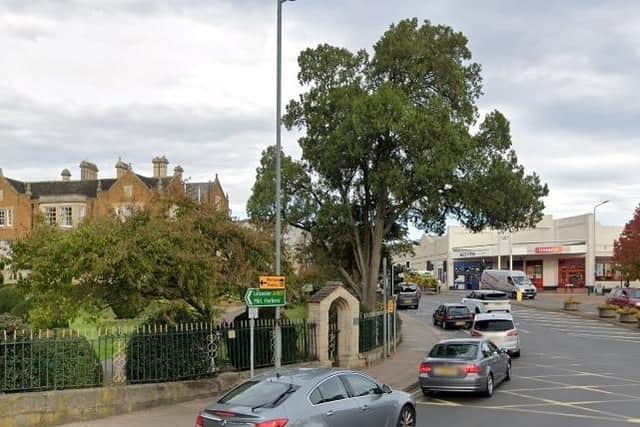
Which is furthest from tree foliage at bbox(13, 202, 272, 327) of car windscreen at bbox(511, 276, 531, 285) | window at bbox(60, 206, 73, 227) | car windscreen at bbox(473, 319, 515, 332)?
window at bbox(60, 206, 73, 227)

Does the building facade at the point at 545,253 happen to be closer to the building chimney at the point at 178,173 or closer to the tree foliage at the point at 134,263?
the building chimney at the point at 178,173

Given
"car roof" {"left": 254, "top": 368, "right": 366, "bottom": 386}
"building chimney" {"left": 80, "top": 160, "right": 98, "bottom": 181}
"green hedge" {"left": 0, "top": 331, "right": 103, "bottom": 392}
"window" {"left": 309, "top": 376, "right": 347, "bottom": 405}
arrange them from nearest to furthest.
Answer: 1. "window" {"left": 309, "top": 376, "right": 347, "bottom": 405}
2. "car roof" {"left": 254, "top": 368, "right": 366, "bottom": 386}
3. "green hedge" {"left": 0, "top": 331, "right": 103, "bottom": 392}
4. "building chimney" {"left": 80, "top": 160, "right": 98, "bottom": 181}

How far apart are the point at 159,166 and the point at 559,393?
57.2 meters

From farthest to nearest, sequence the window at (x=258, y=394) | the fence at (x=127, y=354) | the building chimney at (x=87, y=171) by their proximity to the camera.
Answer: the building chimney at (x=87, y=171) < the fence at (x=127, y=354) < the window at (x=258, y=394)

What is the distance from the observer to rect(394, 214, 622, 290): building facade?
245 ft

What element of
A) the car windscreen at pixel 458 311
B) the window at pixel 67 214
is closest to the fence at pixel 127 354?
the car windscreen at pixel 458 311

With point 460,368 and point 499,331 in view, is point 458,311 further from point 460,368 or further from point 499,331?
point 460,368

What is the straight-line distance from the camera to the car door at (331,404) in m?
9.31

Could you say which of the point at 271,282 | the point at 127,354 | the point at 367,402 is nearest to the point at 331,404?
the point at 367,402

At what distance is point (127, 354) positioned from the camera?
1427 centimetres

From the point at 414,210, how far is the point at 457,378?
17.3m

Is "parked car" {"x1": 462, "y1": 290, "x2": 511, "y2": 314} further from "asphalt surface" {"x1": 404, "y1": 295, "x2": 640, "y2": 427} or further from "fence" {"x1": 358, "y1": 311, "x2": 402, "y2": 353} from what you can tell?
"fence" {"x1": 358, "y1": 311, "x2": 402, "y2": 353}

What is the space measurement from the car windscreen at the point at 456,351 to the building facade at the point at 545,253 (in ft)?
193

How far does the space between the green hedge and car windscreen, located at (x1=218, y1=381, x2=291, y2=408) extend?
4.89m
